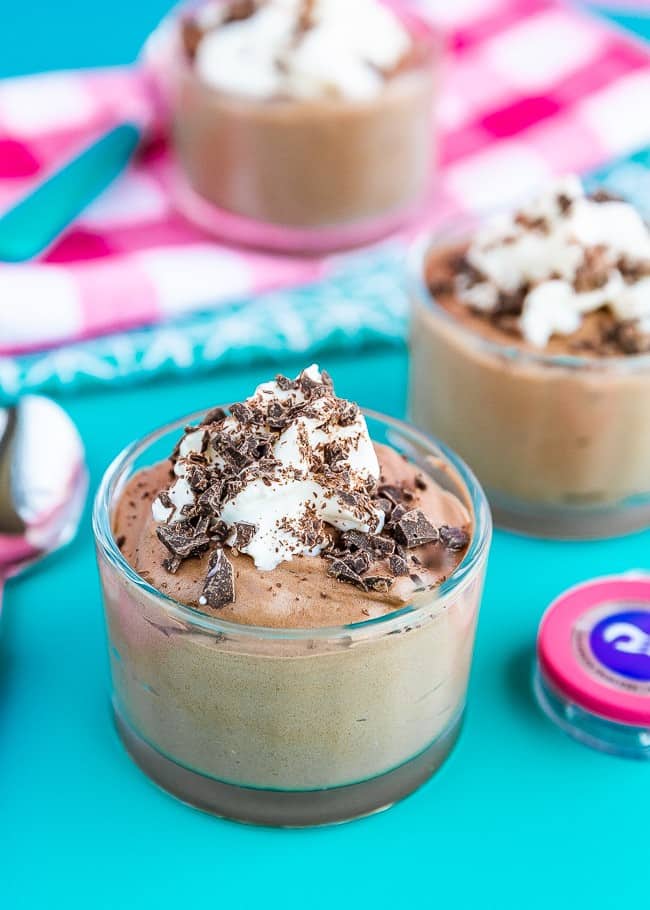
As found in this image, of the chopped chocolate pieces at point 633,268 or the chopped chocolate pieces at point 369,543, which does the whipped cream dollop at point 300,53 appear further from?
the chopped chocolate pieces at point 369,543

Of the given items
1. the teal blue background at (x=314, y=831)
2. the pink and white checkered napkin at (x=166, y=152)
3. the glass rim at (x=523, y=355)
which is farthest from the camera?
the pink and white checkered napkin at (x=166, y=152)

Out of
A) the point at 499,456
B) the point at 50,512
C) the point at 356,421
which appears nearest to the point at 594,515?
the point at 499,456

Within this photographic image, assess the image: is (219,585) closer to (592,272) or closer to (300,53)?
(592,272)

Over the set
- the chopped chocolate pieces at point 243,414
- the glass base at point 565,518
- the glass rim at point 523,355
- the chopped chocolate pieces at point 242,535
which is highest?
the chopped chocolate pieces at point 243,414

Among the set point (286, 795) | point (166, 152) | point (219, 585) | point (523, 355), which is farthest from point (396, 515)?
point (166, 152)

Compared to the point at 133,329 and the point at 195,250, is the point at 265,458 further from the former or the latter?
the point at 195,250

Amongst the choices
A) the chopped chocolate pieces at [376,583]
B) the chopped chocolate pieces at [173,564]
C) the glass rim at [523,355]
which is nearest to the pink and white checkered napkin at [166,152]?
the glass rim at [523,355]

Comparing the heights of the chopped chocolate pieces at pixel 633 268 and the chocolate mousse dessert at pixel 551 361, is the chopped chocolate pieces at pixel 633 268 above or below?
above
